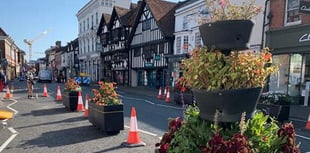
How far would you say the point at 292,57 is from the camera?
13.7 meters

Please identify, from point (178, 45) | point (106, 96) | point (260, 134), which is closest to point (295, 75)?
point (178, 45)

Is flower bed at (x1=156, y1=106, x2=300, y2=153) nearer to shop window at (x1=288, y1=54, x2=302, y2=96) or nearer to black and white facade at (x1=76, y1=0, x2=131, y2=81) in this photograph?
shop window at (x1=288, y1=54, x2=302, y2=96)

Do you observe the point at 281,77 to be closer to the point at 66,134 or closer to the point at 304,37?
the point at 304,37

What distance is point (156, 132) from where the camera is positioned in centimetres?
694

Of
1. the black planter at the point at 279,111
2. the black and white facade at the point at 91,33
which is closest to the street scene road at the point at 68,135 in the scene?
the black planter at the point at 279,111

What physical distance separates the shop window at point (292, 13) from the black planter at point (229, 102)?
13.1 m

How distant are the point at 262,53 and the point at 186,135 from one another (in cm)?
114

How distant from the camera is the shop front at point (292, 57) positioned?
12.9 metres

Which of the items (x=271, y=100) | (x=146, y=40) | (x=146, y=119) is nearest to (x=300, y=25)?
(x=271, y=100)

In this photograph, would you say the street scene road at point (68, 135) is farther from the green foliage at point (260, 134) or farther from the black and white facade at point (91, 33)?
the black and white facade at point (91, 33)

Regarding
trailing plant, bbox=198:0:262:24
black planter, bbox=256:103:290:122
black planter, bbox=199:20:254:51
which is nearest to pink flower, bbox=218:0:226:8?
trailing plant, bbox=198:0:262:24

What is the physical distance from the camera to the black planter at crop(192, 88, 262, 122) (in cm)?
224

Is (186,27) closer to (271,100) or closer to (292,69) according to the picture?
(292,69)

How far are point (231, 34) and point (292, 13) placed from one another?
44.7 feet
